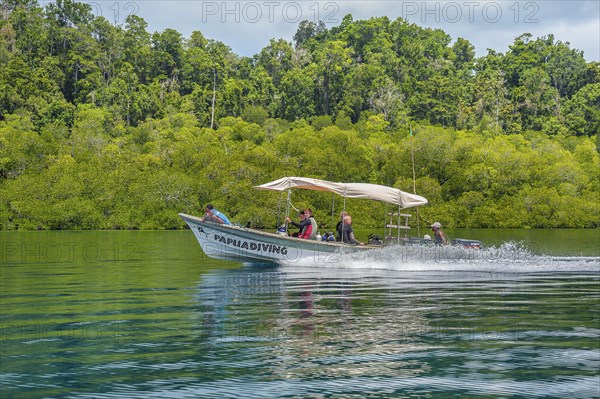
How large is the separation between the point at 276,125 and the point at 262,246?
8787 cm

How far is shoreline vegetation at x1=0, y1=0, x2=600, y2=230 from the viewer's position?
84.2 m

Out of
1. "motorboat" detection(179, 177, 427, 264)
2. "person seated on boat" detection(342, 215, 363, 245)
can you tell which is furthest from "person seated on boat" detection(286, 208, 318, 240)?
"person seated on boat" detection(342, 215, 363, 245)

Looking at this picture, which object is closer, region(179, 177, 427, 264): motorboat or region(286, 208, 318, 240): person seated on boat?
region(179, 177, 427, 264): motorboat

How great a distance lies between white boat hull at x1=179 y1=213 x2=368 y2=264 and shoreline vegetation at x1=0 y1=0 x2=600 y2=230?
150ft

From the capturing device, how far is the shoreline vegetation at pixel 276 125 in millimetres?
84250

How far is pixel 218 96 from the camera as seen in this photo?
5079 inches

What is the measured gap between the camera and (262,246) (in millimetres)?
27859

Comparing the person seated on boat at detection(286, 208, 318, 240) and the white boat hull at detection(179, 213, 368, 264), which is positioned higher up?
the person seated on boat at detection(286, 208, 318, 240)

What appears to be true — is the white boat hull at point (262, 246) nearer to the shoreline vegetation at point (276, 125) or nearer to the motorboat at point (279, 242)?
the motorboat at point (279, 242)

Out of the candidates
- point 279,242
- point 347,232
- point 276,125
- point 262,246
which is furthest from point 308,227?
point 276,125

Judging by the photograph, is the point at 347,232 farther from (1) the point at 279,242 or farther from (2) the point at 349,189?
(1) the point at 279,242

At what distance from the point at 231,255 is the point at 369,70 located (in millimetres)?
113201

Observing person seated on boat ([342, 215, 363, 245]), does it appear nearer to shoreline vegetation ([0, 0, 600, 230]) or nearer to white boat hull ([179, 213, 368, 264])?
white boat hull ([179, 213, 368, 264])

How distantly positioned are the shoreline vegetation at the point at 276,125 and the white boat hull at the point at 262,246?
45.6m
